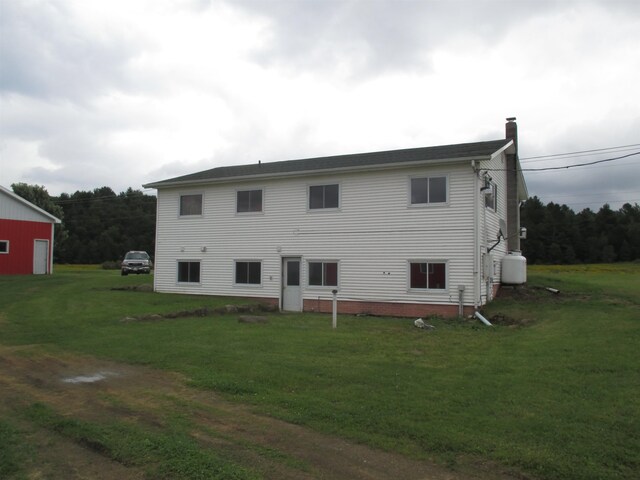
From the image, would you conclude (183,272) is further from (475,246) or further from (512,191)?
(512,191)

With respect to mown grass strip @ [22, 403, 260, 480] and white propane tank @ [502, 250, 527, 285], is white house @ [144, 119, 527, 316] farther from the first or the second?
mown grass strip @ [22, 403, 260, 480]

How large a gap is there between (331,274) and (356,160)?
4.84m

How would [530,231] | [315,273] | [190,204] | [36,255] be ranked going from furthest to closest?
1. [530,231]
2. [36,255]
3. [190,204]
4. [315,273]

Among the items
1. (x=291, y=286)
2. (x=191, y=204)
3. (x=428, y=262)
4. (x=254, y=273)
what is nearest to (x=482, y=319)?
(x=428, y=262)

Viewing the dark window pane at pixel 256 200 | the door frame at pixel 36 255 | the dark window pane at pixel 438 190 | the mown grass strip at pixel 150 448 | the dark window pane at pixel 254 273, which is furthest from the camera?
the door frame at pixel 36 255

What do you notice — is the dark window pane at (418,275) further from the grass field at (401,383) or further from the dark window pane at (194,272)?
the dark window pane at (194,272)

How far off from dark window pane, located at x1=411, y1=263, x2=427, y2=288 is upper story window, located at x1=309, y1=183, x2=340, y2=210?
153 inches

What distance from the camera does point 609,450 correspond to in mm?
4988

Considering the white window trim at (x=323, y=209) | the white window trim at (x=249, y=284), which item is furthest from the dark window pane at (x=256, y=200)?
the white window trim at (x=323, y=209)

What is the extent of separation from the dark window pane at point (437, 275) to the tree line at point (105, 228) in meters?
71.5

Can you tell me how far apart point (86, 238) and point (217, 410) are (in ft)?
286

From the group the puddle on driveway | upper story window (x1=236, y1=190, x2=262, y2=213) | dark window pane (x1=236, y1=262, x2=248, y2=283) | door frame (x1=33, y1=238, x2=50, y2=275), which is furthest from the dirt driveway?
door frame (x1=33, y1=238, x2=50, y2=275)

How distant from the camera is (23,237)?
3195 centimetres

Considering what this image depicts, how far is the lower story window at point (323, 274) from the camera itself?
64.4 ft
